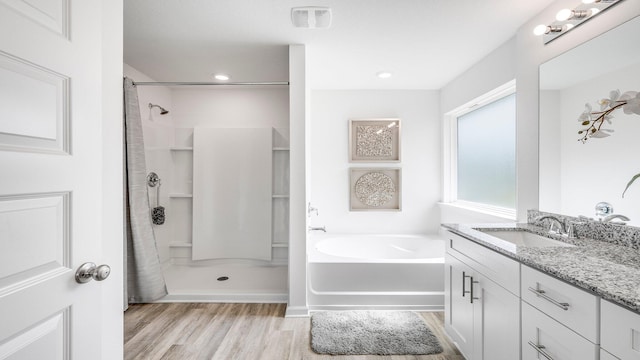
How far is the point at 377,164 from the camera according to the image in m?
3.38

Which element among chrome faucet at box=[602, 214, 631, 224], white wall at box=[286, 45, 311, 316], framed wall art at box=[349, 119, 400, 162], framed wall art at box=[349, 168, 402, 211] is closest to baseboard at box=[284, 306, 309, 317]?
white wall at box=[286, 45, 311, 316]

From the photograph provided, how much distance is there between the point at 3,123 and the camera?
0.63 meters

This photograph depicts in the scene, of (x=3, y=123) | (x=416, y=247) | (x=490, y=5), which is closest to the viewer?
(x=3, y=123)

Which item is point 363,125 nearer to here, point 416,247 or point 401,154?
point 401,154

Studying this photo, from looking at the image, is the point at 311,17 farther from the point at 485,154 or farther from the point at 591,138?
the point at 485,154

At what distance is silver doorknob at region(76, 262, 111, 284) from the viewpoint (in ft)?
2.63

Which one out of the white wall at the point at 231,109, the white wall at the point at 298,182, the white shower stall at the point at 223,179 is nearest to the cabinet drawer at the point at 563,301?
the white wall at the point at 298,182

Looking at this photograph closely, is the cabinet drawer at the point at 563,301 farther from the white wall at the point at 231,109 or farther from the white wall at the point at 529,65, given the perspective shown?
the white wall at the point at 231,109

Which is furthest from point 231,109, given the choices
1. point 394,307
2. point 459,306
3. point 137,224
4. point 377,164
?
point 459,306

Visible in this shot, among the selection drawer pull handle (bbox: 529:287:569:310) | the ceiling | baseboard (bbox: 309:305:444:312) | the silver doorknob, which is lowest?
baseboard (bbox: 309:305:444:312)

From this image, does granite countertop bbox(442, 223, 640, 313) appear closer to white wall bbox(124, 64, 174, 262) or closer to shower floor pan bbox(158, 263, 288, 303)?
shower floor pan bbox(158, 263, 288, 303)

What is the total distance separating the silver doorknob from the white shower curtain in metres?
1.80

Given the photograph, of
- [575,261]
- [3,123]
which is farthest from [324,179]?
[3,123]

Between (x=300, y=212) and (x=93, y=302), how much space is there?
156cm
